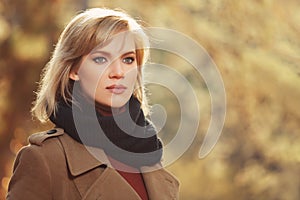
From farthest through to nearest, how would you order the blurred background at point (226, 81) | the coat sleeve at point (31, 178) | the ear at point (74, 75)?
the blurred background at point (226, 81)
the ear at point (74, 75)
the coat sleeve at point (31, 178)

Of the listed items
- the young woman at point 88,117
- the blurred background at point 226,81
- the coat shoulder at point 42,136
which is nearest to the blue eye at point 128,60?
the young woman at point 88,117

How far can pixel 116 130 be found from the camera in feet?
6.01

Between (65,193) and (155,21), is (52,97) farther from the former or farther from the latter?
(155,21)

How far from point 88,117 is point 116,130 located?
0.08 meters

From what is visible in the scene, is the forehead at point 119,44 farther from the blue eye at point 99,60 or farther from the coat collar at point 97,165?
the coat collar at point 97,165

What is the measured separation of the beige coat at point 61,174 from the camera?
1713 millimetres

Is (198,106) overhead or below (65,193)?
overhead

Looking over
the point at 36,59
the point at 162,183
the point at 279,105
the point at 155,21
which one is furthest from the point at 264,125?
the point at 162,183

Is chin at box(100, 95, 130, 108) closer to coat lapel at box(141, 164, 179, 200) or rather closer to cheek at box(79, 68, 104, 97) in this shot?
cheek at box(79, 68, 104, 97)

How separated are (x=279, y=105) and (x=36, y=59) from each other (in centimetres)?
134

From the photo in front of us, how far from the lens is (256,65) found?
4340 millimetres

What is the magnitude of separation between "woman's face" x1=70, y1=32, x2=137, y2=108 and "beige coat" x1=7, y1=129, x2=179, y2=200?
0.12 meters

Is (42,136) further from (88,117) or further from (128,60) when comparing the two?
(128,60)

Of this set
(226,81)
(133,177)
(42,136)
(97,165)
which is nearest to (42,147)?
(42,136)
